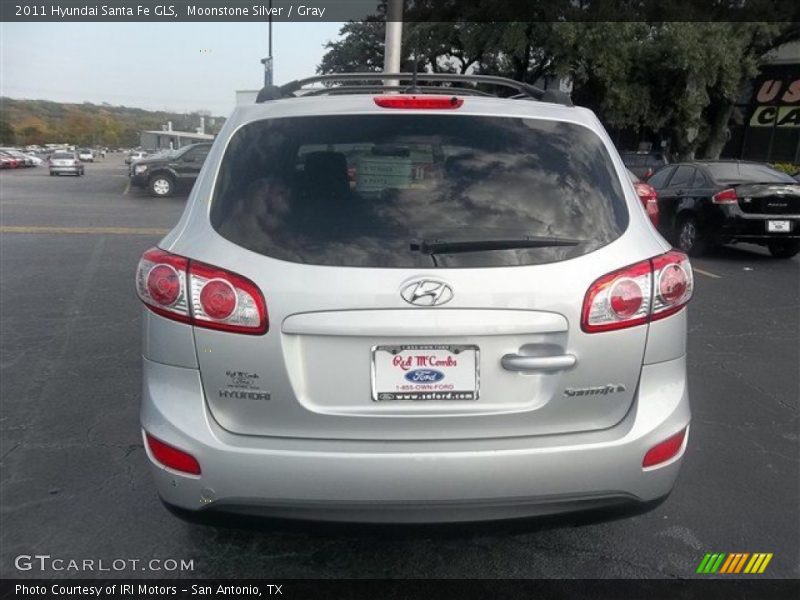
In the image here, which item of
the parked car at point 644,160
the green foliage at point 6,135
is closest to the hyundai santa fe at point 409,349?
the parked car at point 644,160

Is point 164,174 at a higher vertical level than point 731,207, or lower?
lower

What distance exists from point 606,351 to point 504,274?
43 centimetres

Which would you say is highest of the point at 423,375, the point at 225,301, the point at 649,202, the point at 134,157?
the point at 225,301

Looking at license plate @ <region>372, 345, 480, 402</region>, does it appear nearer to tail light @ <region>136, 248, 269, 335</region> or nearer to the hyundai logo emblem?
the hyundai logo emblem

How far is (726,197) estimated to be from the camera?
9250 mm

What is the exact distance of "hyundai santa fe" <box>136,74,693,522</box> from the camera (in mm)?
2029

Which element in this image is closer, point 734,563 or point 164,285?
point 164,285

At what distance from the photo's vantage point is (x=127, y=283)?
294 inches

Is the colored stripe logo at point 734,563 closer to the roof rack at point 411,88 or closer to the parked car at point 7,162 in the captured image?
the roof rack at point 411,88

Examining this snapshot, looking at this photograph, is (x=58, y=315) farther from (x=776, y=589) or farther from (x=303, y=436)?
(x=776, y=589)

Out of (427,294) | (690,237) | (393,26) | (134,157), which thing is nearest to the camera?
(427,294)

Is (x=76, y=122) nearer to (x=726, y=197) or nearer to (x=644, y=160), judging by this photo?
(x=644, y=160)

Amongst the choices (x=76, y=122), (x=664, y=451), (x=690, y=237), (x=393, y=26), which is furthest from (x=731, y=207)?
(x=76, y=122)

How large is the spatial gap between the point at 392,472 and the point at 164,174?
67.1 ft
